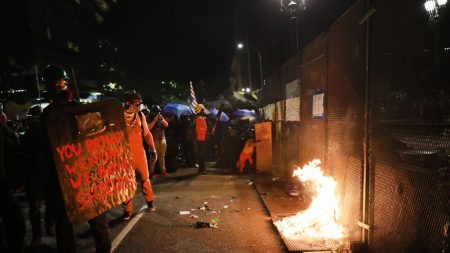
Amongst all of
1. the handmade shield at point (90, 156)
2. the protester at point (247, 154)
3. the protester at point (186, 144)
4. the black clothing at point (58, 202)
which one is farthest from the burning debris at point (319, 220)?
the protester at point (186, 144)

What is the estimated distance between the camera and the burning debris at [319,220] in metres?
5.22

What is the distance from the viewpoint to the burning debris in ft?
17.1

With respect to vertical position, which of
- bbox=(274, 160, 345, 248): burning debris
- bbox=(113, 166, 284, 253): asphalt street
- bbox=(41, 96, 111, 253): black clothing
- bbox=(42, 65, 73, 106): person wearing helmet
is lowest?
bbox=(113, 166, 284, 253): asphalt street

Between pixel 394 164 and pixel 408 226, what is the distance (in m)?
0.65

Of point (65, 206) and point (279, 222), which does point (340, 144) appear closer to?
point (279, 222)

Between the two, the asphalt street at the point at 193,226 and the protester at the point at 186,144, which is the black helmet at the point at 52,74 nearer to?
the asphalt street at the point at 193,226

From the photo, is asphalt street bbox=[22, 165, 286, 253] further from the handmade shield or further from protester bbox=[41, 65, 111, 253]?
the handmade shield

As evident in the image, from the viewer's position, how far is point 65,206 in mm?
3426

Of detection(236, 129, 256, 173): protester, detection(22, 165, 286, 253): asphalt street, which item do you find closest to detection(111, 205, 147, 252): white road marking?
detection(22, 165, 286, 253): asphalt street

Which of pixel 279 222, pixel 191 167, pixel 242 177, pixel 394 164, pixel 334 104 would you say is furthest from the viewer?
pixel 191 167

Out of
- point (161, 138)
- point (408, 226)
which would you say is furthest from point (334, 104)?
point (161, 138)

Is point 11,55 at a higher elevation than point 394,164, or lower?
higher

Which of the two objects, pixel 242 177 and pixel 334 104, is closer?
pixel 334 104

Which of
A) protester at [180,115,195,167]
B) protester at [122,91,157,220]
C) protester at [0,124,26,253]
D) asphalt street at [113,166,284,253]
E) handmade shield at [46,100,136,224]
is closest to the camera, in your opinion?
handmade shield at [46,100,136,224]
